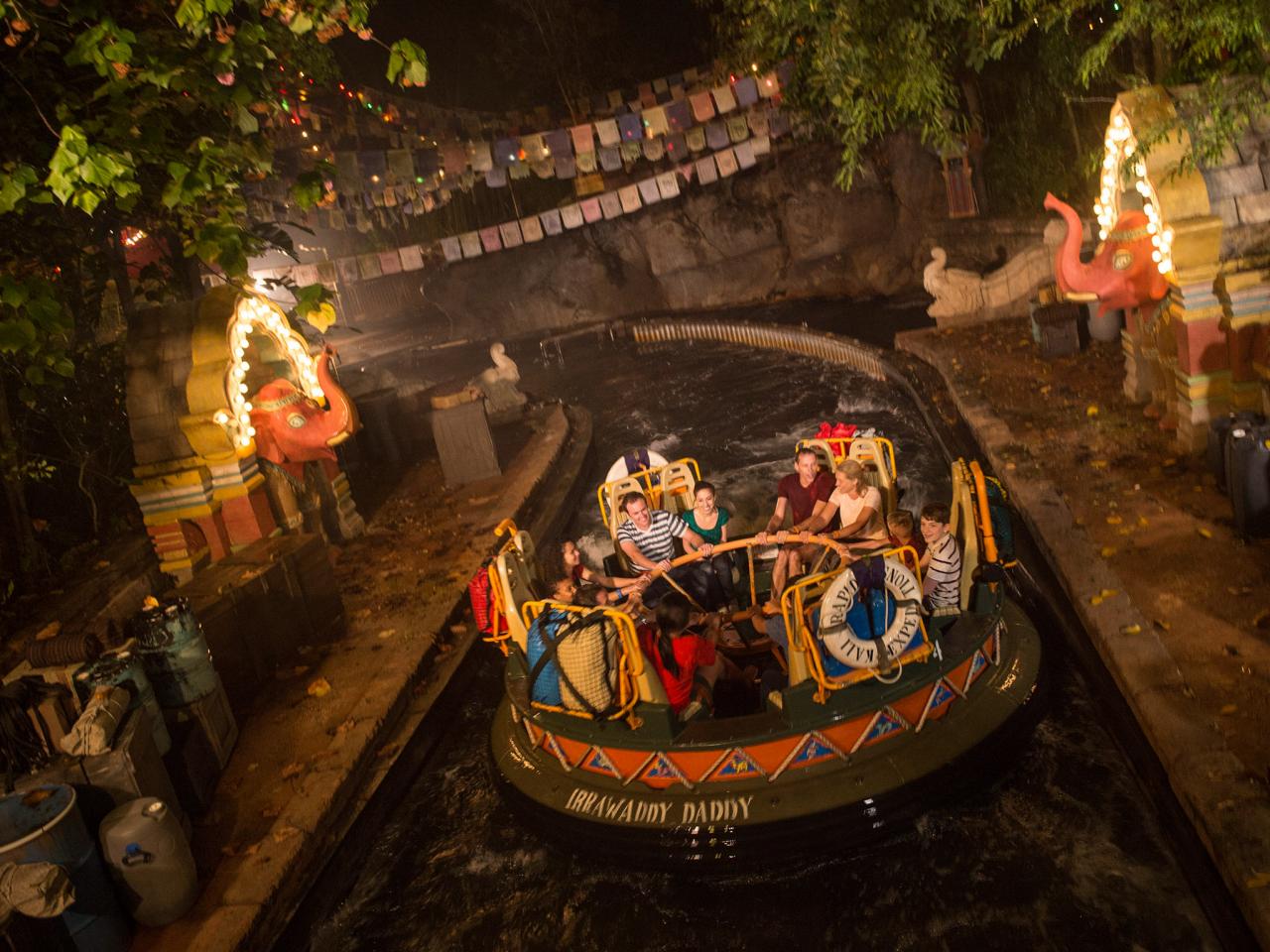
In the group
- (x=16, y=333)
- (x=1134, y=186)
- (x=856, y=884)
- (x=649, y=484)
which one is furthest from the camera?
(x=1134, y=186)

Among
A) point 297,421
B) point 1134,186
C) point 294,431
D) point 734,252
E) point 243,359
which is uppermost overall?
point 243,359

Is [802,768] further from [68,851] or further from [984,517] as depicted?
[68,851]

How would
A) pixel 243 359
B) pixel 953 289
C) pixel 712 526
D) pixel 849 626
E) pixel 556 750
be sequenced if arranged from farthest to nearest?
pixel 953 289 → pixel 243 359 → pixel 712 526 → pixel 556 750 → pixel 849 626

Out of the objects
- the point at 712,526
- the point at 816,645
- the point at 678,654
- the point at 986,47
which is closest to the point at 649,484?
the point at 712,526

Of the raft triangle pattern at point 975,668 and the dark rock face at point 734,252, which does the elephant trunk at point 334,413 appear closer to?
the raft triangle pattern at point 975,668

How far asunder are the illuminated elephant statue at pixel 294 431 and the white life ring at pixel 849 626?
7607 mm

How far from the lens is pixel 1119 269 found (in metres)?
10.3

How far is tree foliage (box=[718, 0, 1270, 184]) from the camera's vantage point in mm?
9375

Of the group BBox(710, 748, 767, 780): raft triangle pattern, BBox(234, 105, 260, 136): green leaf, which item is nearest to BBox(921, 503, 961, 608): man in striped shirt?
BBox(710, 748, 767, 780): raft triangle pattern

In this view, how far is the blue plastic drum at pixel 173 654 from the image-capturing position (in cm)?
757

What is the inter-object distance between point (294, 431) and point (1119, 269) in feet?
31.1

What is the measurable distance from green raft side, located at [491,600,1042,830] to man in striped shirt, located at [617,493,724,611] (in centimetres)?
169

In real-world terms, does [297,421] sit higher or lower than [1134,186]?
lower

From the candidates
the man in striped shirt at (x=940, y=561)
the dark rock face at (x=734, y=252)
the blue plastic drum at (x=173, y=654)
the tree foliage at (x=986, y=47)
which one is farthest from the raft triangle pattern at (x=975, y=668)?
the dark rock face at (x=734, y=252)
